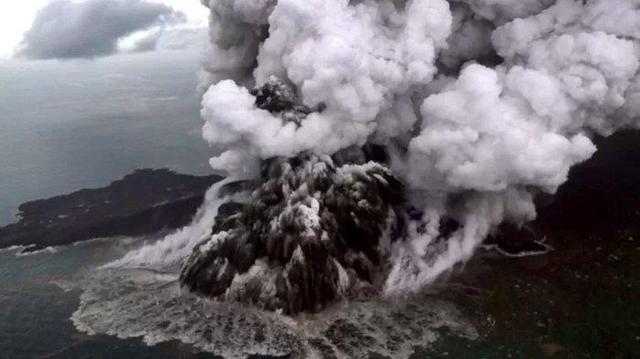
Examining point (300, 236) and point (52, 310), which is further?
point (52, 310)

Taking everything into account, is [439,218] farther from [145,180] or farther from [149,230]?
[145,180]

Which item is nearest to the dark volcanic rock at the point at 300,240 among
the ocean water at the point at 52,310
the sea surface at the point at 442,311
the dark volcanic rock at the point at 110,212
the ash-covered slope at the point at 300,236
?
the ash-covered slope at the point at 300,236

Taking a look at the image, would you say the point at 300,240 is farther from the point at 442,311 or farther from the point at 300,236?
the point at 442,311

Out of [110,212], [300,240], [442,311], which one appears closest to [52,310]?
[300,240]

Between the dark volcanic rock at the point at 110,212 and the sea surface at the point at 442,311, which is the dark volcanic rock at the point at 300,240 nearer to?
the sea surface at the point at 442,311

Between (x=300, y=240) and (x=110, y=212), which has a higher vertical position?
(x=300, y=240)

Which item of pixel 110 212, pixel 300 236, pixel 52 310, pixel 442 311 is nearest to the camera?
pixel 442 311

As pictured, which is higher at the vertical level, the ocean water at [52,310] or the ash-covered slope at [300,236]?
the ash-covered slope at [300,236]

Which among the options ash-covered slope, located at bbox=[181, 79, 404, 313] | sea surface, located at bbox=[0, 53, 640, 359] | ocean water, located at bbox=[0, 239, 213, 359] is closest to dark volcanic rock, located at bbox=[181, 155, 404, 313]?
ash-covered slope, located at bbox=[181, 79, 404, 313]
